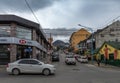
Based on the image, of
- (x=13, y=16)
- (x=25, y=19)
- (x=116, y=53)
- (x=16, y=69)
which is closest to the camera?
(x=16, y=69)

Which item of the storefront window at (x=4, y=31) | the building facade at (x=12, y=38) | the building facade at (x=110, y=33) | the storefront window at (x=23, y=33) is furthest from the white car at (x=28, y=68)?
the building facade at (x=110, y=33)

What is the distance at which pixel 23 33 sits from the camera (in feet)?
154

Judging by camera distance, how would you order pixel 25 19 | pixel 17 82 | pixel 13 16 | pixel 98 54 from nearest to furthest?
1. pixel 17 82
2. pixel 13 16
3. pixel 25 19
4. pixel 98 54

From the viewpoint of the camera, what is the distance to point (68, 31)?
66.9 metres

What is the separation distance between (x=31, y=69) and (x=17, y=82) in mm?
6996

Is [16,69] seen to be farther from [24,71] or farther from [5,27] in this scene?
[5,27]

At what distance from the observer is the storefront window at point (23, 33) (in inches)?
1796

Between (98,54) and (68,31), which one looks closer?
(68,31)

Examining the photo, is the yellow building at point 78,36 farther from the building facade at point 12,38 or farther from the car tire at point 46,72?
the car tire at point 46,72

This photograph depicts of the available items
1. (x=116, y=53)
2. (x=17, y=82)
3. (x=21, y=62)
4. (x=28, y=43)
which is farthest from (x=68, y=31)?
(x=17, y=82)

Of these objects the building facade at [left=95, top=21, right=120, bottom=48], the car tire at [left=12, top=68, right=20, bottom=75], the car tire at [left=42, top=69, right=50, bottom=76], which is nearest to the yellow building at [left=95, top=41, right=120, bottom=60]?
the building facade at [left=95, top=21, right=120, bottom=48]

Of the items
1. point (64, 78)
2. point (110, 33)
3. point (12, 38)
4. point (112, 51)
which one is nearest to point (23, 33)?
point (12, 38)

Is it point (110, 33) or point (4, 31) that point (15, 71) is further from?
point (110, 33)

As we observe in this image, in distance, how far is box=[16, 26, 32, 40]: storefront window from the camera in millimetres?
45625
